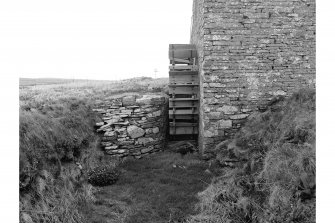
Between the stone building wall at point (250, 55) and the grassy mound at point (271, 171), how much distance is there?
664mm

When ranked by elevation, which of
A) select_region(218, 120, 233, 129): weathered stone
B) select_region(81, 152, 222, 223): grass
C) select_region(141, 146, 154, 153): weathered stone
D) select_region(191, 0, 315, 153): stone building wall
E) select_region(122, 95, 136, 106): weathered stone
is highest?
select_region(191, 0, 315, 153): stone building wall

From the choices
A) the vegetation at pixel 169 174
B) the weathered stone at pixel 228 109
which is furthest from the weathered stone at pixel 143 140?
the weathered stone at pixel 228 109

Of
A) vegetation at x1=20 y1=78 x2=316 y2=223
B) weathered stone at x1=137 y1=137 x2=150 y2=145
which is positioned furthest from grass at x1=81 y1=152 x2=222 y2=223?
weathered stone at x1=137 y1=137 x2=150 y2=145

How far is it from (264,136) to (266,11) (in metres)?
4.02

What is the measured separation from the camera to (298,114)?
6691mm

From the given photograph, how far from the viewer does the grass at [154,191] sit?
5.91m

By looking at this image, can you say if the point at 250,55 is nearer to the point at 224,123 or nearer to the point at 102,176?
the point at 224,123

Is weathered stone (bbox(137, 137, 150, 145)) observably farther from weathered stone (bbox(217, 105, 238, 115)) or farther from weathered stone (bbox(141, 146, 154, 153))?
weathered stone (bbox(217, 105, 238, 115))

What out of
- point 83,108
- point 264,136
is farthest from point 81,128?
point 264,136

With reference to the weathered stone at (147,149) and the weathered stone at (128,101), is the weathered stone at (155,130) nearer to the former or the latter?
the weathered stone at (147,149)

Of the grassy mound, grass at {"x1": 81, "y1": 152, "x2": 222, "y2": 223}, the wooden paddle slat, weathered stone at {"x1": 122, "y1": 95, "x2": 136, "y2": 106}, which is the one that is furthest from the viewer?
the wooden paddle slat

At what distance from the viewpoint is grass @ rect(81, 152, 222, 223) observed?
19.4ft

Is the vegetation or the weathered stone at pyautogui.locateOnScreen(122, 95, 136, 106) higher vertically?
the weathered stone at pyautogui.locateOnScreen(122, 95, 136, 106)

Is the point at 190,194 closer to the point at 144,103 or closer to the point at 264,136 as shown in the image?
the point at 264,136
